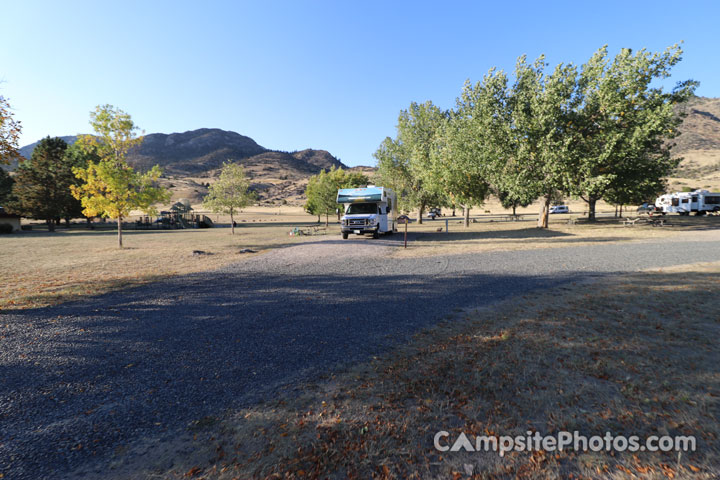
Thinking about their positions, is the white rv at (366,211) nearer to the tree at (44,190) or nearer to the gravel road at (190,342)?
the gravel road at (190,342)

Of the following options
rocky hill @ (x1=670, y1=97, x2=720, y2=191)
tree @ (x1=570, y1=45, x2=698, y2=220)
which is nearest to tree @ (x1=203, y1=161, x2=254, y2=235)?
tree @ (x1=570, y1=45, x2=698, y2=220)

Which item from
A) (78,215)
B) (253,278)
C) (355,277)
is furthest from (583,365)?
(78,215)

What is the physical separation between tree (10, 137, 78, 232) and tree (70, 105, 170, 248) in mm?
28896

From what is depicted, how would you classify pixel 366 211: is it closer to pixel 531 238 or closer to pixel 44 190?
pixel 531 238

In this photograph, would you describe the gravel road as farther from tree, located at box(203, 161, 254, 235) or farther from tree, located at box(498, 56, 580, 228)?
tree, located at box(203, 161, 254, 235)

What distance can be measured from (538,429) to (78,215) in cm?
5817

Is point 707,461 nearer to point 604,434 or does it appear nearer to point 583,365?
point 604,434

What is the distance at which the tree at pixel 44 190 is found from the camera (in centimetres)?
3722

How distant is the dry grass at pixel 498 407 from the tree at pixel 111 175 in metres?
19.8

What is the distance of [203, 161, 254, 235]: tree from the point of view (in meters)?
30.8

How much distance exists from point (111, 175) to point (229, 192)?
13.8 meters

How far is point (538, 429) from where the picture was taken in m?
2.71

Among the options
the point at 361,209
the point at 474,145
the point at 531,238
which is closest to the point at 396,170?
the point at 474,145

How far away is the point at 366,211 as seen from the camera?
22.0m
